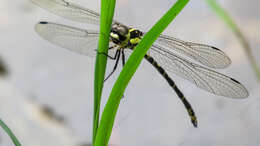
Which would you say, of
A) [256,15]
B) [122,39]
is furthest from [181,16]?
[122,39]

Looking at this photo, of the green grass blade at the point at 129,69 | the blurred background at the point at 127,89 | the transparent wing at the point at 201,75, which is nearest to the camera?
the green grass blade at the point at 129,69

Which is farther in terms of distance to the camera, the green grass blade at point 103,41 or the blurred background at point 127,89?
the blurred background at point 127,89

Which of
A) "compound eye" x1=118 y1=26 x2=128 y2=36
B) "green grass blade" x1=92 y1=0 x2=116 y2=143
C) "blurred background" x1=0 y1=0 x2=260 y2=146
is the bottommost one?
"blurred background" x1=0 y1=0 x2=260 y2=146

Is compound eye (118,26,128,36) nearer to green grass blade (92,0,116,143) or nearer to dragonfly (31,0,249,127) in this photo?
dragonfly (31,0,249,127)

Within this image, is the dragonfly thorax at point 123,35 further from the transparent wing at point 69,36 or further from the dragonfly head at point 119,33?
the transparent wing at point 69,36

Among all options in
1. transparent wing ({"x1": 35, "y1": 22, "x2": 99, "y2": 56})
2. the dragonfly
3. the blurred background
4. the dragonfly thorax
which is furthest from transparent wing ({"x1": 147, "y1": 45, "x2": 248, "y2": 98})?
the blurred background

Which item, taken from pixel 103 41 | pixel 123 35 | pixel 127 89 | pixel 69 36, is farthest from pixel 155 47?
pixel 127 89

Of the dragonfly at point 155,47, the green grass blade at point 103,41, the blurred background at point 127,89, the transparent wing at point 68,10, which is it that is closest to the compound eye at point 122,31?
the dragonfly at point 155,47

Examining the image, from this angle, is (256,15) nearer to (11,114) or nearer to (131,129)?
(131,129)
